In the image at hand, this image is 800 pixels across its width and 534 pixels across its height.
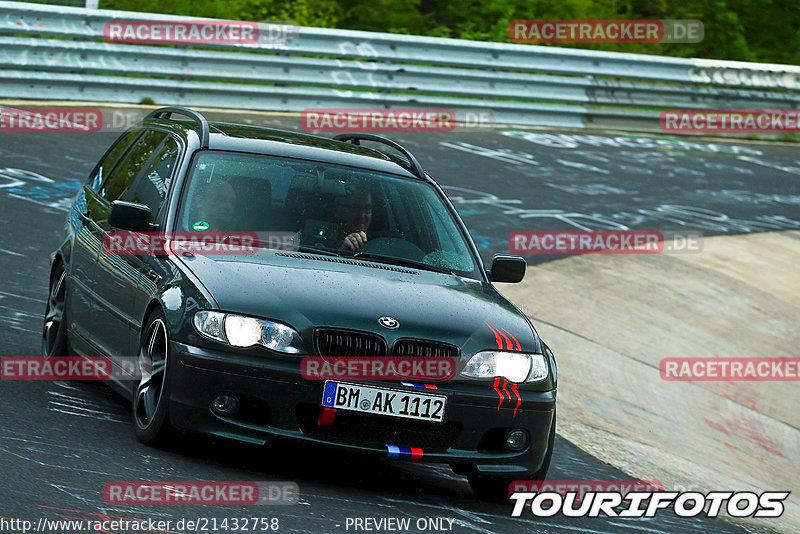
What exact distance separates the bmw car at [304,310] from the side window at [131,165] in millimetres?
42

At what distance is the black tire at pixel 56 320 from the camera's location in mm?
7566

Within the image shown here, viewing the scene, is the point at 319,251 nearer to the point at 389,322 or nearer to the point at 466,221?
the point at 389,322

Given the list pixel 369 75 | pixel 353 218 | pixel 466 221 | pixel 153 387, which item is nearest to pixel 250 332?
pixel 153 387

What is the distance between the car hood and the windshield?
268mm

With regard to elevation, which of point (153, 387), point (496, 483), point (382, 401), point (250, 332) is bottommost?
point (496, 483)

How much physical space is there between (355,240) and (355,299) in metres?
0.94

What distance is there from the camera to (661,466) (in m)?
8.55

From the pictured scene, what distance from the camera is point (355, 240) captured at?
6.82 m

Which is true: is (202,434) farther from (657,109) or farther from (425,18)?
(425,18)

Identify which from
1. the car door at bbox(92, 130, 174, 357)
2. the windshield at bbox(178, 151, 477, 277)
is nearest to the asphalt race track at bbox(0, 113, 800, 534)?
the car door at bbox(92, 130, 174, 357)

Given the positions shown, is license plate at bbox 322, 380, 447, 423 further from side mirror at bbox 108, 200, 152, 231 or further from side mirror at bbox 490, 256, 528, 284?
side mirror at bbox 490, 256, 528, 284

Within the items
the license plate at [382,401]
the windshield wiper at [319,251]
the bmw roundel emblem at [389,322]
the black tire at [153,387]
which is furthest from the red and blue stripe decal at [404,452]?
the windshield wiper at [319,251]

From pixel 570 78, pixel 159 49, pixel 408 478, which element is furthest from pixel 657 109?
pixel 408 478

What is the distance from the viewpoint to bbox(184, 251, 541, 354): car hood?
5.76 m
